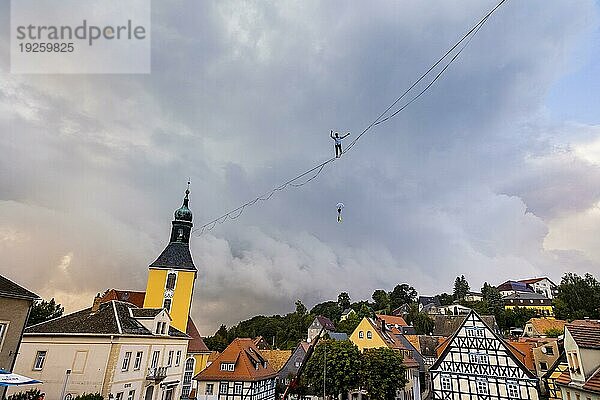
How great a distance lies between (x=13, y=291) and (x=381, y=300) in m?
90.5

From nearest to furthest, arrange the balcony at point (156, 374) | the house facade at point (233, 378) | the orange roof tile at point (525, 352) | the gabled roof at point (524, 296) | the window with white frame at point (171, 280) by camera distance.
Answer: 1. the balcony at point (156, 374)
2. the house facade at point (233, 378)
3. the orange roof tile at point (525, 352)
4. the window with white frame at point (171, 280)
5. the gabled roof at point (524, 296)

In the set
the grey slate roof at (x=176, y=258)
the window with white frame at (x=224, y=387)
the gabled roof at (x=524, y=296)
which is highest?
the gabled roof at (x=524, y=296)

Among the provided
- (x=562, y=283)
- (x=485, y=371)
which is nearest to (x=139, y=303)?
(x=485, y=371)

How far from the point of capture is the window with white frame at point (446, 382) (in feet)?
81.1

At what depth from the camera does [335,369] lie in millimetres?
27375

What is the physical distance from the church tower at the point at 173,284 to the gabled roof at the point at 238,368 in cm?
829

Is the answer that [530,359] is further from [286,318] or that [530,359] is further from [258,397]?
[286,318]

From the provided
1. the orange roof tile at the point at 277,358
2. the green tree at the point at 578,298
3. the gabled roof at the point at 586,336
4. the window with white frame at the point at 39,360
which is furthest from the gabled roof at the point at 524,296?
the window with white frame at the point at 39,360

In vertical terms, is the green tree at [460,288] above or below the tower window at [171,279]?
above

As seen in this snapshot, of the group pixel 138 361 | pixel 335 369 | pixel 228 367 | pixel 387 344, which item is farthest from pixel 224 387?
pixel 387 344

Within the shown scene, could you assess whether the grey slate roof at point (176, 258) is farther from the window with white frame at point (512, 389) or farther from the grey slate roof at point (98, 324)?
the window with white frame at point (512, 389)

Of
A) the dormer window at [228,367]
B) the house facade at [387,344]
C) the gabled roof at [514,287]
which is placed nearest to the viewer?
the dormer window at [228,367]

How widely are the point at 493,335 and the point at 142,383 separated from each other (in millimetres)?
22396

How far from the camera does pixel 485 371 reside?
24.2m
